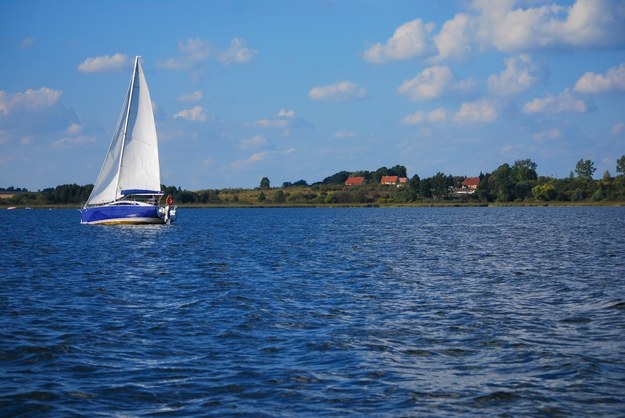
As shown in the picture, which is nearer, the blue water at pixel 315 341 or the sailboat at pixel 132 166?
the blue water at pixel 315 341

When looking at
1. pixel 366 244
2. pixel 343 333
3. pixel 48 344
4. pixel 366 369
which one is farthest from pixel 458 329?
pixel 366 244

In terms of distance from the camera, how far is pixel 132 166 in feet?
268

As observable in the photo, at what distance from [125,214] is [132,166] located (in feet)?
17.9

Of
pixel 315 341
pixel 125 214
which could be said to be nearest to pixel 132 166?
pixel 125 214

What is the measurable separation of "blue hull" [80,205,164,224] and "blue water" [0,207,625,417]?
42.1m

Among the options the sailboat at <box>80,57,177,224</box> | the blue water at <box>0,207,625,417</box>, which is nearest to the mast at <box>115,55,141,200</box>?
the sailboat at <box>80,57,177,224</box>

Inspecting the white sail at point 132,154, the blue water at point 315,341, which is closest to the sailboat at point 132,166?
the white sail at point 132,154

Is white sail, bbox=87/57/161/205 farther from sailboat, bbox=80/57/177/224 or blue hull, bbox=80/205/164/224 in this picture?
blue hull, bbox=80/205/164/224

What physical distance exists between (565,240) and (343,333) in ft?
161

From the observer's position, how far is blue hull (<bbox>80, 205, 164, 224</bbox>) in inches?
3201

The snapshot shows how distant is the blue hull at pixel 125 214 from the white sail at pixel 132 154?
54.6 inches

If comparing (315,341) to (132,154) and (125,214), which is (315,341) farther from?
(132,154)

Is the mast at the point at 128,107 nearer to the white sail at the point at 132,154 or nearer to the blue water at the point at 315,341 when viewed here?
the white sail at the point at 132,154

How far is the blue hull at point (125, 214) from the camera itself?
267 feet
